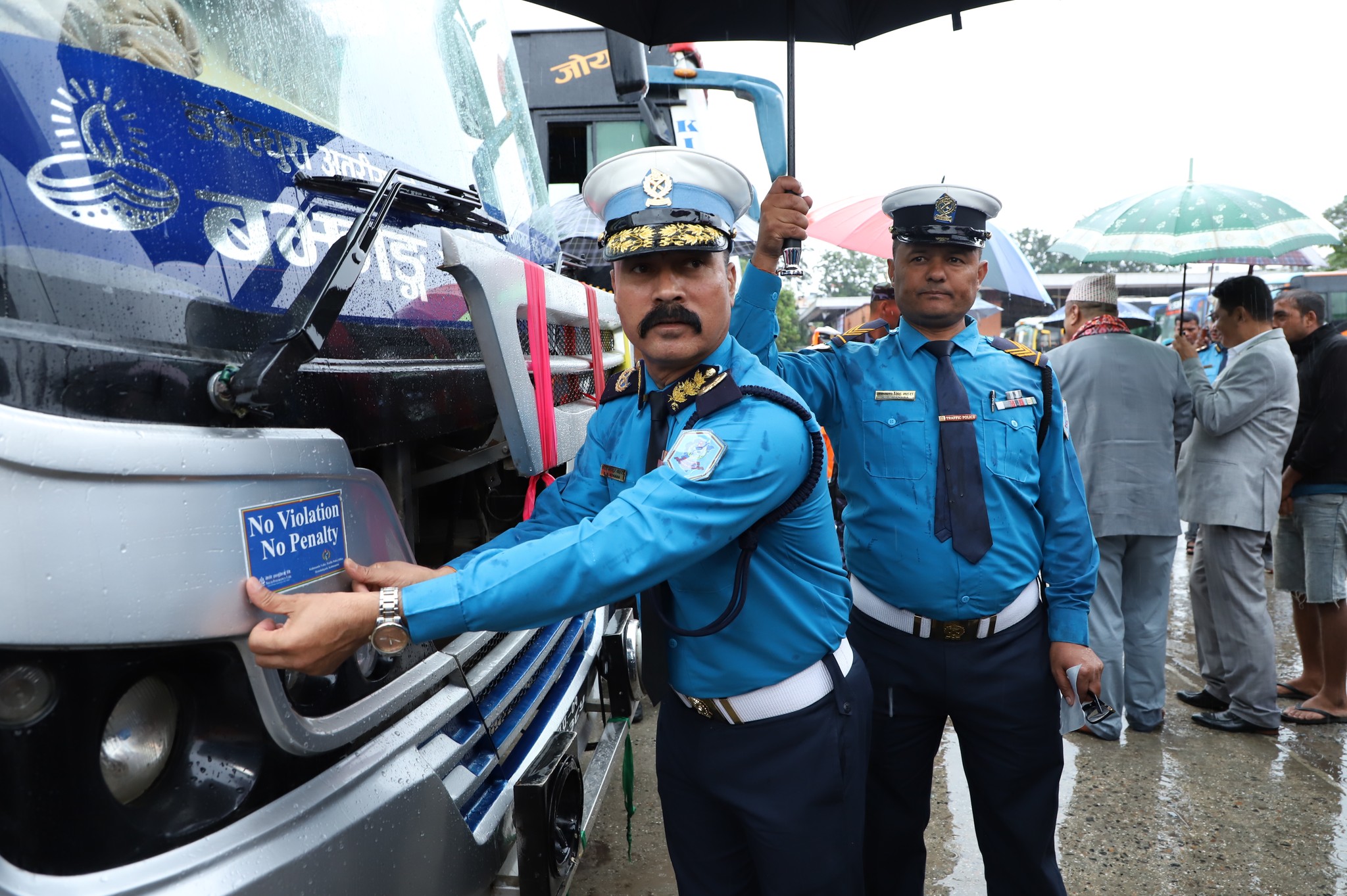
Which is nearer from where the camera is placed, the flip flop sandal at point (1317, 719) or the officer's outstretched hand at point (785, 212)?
the officer's outstretched hand at point (785, 212)

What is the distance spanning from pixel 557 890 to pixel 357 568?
82 centimetres

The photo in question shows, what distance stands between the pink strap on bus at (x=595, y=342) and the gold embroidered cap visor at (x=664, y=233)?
83cm

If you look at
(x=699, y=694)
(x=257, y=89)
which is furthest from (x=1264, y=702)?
(x=257, y=89)

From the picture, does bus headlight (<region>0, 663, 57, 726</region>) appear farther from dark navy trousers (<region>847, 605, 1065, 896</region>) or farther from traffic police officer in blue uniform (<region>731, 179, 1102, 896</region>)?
dark navy trousers (<region>847, 605, 1065, 896</region>)

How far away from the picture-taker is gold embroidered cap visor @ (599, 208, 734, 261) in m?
1.58

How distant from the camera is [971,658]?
220 centimetres

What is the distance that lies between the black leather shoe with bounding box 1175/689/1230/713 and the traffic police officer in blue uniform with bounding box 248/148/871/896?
11.1 ft

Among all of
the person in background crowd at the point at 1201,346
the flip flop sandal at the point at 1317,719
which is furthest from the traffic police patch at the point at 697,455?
the flip flop sandal at the point at 1317,719

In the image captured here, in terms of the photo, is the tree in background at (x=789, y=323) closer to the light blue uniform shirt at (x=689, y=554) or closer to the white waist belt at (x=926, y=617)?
the white waist belt at (x=926, y=617)

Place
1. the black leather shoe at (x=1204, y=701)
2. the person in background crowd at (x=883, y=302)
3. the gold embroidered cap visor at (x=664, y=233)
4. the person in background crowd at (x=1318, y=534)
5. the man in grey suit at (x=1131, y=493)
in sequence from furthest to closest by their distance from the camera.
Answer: the person in background crowd at (x=883, y=302) → the black leather shoe at (x=1204, y=701) → the person in background crowd at (x=1318, y=534) → the man in grey suit at (x=1131, y=493) → the gold embroidered cap visor at (x=664, y=233)

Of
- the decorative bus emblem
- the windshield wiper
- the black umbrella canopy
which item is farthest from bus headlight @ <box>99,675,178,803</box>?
the black umbrella canopy

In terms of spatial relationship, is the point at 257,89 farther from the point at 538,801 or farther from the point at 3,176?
the point at 538,801

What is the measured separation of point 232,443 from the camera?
44.8 inches

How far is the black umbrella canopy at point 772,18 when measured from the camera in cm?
228
